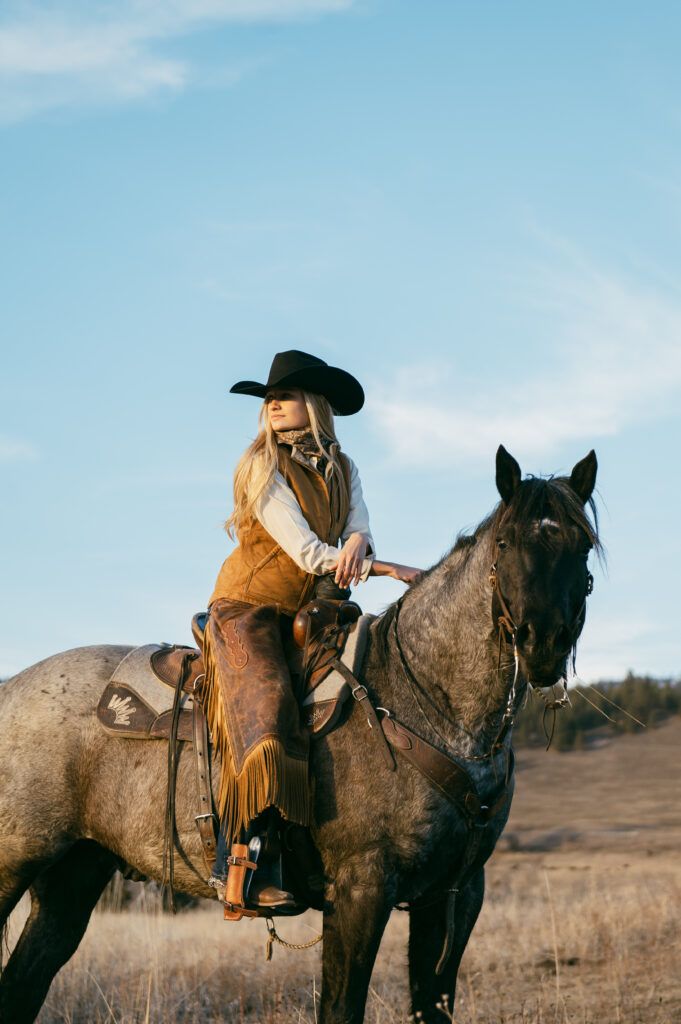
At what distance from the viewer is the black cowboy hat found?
17.1ft

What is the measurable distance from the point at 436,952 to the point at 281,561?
2.07 meters

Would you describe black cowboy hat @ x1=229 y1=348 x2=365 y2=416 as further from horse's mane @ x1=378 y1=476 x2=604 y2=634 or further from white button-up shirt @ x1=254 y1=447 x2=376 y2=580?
horse's mane @ x1=378 y1=476 x2=604 y2=634

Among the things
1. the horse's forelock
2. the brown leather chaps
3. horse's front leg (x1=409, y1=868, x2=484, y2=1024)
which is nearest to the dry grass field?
horse's front leg (x1=409, y1=868, x2=484, y2=1024)

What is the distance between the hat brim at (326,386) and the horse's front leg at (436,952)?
2547 mm

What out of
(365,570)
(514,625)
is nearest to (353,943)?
(514,625)

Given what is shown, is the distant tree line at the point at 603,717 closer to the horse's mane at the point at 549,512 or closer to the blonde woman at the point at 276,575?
the blonde woman at the point at 276,575

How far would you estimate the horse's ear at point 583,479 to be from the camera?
4.41m

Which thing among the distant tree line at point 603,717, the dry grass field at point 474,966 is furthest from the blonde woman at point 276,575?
the distant tree line at point 603,717

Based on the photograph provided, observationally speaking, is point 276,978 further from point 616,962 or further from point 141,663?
point 141,663

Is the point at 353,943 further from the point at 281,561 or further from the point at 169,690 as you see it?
the point at 281,561

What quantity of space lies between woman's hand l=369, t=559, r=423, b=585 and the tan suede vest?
286 mm

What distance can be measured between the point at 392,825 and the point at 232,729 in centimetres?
87

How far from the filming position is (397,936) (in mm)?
11164

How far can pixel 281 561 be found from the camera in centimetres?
503
